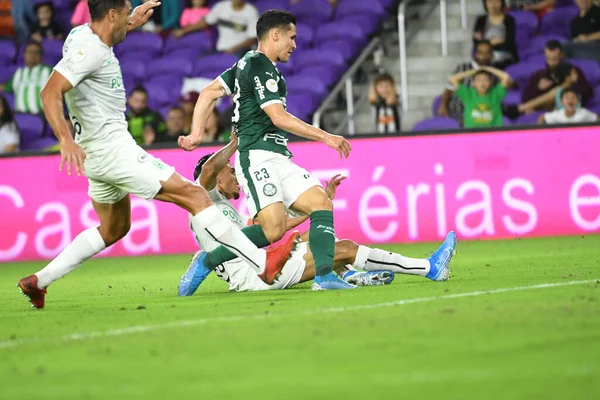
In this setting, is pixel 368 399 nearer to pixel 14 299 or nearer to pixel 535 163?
pixel 14 299

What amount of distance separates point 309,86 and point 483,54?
2637mm

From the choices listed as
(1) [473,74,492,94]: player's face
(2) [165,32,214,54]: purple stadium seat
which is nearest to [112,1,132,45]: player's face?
(1) [473,74,492,94]: player's face

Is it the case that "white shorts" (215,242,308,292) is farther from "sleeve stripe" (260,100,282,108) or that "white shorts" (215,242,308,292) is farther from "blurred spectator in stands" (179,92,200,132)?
"blurred spectator in stands" (179,92,200,132)

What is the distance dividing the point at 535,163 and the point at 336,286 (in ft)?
21.2

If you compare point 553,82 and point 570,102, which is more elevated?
point 553,82

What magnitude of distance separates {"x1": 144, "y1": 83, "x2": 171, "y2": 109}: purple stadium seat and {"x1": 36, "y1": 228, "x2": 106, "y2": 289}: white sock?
Answer: 9.98 m

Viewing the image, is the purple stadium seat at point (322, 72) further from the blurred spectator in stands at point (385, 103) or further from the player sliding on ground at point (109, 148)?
the player sliding on ground at point (109, 148)

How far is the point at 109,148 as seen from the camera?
820cm

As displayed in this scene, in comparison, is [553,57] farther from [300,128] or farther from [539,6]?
[300,128]

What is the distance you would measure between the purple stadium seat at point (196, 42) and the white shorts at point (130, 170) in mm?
11172

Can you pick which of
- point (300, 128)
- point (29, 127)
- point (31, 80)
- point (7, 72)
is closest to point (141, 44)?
point (31, 80)

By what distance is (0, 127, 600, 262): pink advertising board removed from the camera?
14.3 metres

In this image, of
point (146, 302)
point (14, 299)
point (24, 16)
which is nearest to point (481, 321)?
point (146, 302)

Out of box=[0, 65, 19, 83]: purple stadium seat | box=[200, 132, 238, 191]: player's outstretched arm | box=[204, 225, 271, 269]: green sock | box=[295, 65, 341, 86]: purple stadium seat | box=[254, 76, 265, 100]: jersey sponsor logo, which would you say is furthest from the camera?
box=[0, 65, 19, 83]: purple stadium seat
